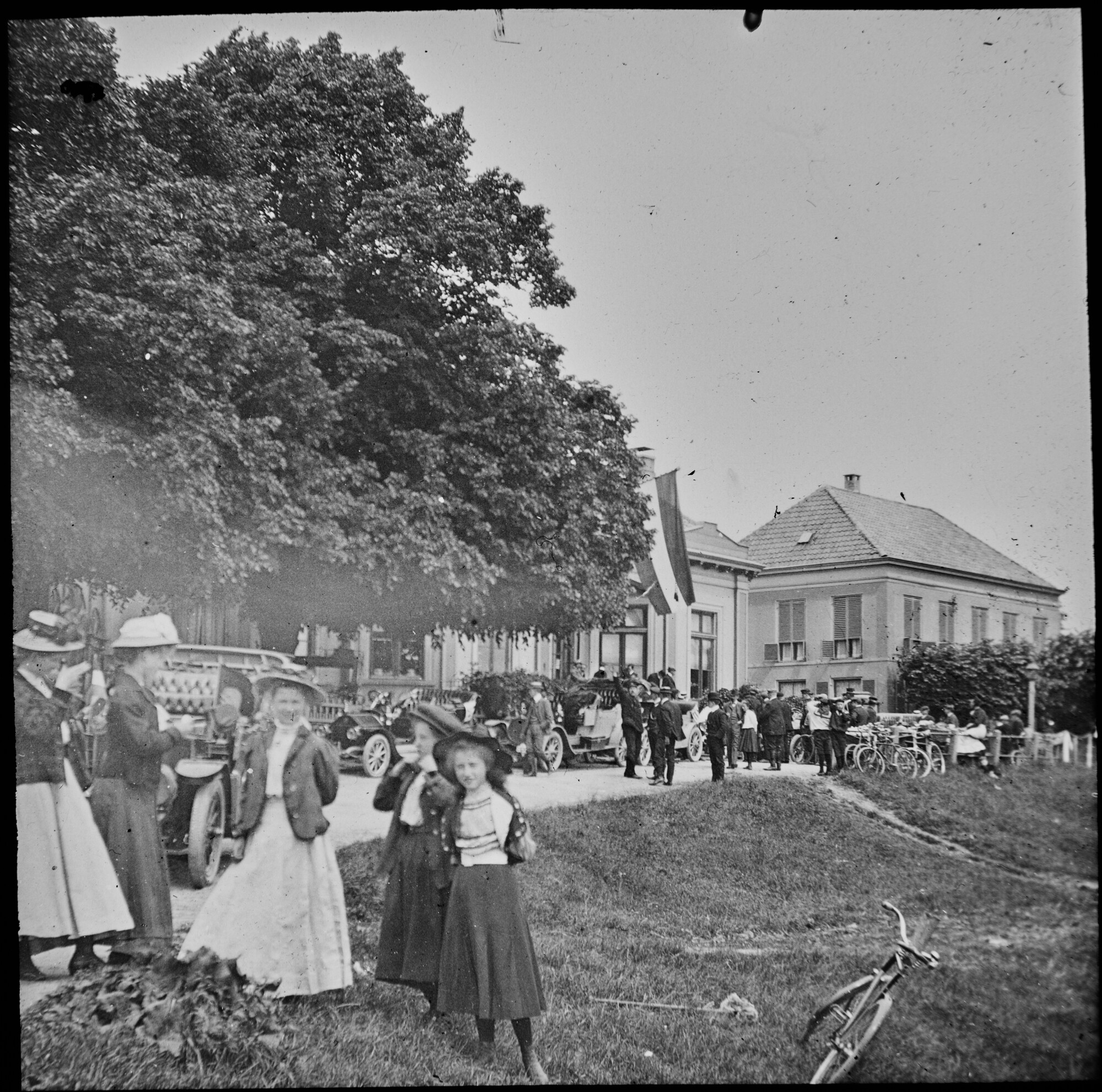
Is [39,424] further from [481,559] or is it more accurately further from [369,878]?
[369,878]

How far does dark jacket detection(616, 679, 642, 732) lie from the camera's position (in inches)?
199

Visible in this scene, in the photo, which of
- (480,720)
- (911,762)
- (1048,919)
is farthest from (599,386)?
(1048,919)

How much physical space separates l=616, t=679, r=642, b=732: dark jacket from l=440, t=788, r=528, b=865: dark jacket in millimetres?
773

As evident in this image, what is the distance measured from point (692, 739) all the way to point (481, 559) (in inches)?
51.1

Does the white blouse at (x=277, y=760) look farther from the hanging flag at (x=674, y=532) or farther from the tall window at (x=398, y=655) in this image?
the hanging flag at (x=674, y=532)

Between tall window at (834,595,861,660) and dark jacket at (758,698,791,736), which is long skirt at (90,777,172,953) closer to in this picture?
dark jacket at (758,698,791,736)

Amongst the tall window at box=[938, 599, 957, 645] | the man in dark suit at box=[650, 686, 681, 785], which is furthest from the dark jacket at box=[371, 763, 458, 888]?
the tall window at box=[938, 599, 957, 645]

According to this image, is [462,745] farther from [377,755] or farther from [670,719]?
[670,719]

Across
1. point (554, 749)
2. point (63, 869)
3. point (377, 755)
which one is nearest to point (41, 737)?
point (63, 869)

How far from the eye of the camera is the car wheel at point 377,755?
15.2ft

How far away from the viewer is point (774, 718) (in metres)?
5.02

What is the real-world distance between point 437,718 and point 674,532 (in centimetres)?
141

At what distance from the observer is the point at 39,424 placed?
4.76m

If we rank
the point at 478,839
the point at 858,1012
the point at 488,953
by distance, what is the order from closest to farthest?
the point at 858,1012 → the point at 488,953 → the point at 478,839
